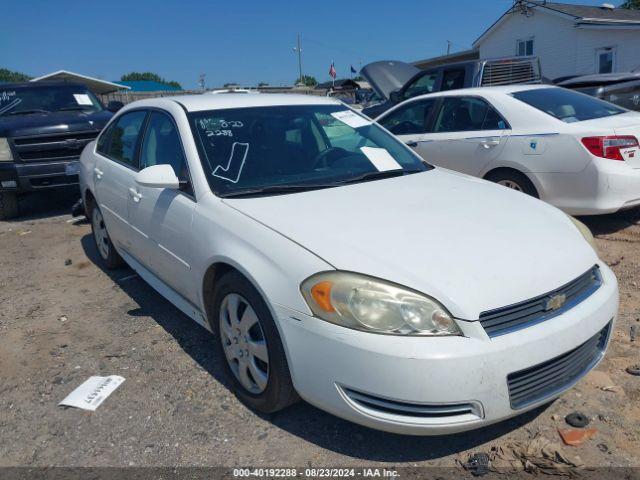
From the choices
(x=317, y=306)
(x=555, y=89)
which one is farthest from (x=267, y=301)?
(x=555, y=89)

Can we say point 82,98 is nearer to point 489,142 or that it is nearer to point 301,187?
point 489,142

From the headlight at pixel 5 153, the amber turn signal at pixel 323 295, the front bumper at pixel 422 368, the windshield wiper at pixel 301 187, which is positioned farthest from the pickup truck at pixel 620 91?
the headlight at pixel 5 153

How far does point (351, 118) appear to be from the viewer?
4004 millimetres

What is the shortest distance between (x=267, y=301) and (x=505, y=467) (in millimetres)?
1239

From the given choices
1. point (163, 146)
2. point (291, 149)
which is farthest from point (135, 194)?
point (291, 149)

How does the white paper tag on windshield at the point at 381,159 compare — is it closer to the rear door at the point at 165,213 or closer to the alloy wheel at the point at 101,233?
the rear door at the point at 165,213

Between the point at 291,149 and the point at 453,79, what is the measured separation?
6.06 metres

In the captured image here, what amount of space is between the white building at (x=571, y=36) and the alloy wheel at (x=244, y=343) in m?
20.4

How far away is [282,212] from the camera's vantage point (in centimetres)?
273

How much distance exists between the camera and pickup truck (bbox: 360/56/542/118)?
8.45 metres

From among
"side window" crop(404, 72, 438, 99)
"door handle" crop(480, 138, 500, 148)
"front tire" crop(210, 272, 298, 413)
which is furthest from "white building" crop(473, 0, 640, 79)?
"front tire" crop(210, 272, 298, 413)

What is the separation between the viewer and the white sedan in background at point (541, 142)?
478cm

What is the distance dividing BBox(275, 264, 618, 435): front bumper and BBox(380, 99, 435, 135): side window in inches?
171

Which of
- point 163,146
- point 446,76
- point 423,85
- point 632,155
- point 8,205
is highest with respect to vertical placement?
point 446,76
